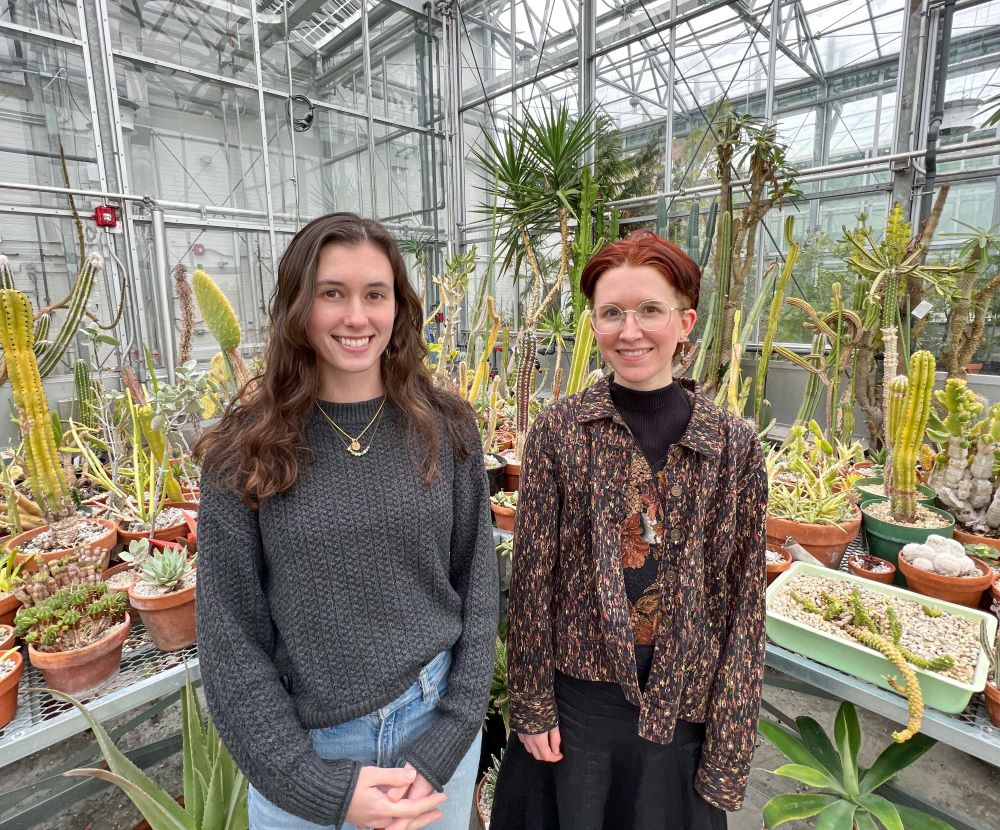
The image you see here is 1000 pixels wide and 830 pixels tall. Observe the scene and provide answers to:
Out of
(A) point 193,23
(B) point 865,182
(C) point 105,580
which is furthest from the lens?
(A) point 193,23

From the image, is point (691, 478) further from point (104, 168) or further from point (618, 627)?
point (104, 168)

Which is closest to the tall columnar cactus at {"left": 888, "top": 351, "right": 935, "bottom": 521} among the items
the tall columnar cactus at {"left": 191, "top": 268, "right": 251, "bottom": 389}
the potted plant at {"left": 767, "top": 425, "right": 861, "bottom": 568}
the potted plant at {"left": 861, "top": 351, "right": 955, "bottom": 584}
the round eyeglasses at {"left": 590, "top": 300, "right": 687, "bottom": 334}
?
the potted plant at {"left": 861, "top": 351, "right": 955, "bottom": 584}

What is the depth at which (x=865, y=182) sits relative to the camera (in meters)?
4.07

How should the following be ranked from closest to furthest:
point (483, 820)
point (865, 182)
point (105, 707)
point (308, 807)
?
point (308, 807), point (105, 707), point (483, 820), point (865, 182)

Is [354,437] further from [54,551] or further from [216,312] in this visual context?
[54,551]

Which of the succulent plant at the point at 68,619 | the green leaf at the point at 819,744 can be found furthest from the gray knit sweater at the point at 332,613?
the green leaf at the point at 819,744

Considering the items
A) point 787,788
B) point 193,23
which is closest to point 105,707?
point 787,788

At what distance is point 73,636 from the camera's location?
3.76ft

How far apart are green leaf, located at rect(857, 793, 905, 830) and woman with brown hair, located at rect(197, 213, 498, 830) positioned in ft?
3.23

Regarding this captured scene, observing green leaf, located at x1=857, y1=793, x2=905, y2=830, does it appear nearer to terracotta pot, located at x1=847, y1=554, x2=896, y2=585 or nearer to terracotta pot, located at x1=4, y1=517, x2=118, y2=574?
Result: terracotta pot, located at x1=847, y1=554, x2=896, y2=585

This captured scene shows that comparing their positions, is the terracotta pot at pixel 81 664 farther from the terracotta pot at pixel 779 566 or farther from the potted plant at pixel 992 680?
the potted plant at pixel 992 680

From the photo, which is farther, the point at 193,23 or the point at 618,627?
the point at 193,23

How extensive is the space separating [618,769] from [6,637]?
1284mm

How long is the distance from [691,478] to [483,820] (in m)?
1.29
